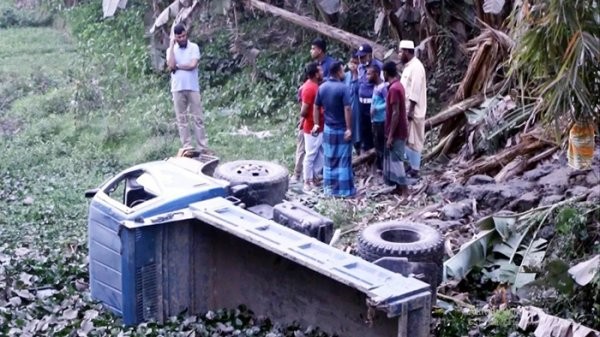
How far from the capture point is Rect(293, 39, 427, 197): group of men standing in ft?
36.4

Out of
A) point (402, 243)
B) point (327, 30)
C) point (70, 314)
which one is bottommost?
point (70, 314)

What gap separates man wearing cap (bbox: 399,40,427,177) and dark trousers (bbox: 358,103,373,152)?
550 millimetres

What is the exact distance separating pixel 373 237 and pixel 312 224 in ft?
1.69

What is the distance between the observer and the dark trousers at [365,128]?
11.8 metres

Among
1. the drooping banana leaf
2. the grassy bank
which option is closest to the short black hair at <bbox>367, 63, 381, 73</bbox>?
the grassy bank

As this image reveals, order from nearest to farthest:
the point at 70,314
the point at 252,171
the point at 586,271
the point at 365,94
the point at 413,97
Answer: the point at 586,271, the point at 70,314, the point at 252,171, the point at 413,97, the point at 365,94

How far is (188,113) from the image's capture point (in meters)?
13.7

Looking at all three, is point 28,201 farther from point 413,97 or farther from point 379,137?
point 413,97

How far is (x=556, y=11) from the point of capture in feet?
22.5

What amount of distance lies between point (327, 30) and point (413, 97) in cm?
430

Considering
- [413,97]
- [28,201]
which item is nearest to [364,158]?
[413,97]

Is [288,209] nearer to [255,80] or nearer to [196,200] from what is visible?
[196,200]

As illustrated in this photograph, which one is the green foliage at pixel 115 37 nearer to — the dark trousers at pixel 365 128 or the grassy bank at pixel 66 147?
the grassy bank at pixel 66 147

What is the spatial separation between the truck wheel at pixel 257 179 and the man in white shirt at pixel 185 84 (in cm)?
471
